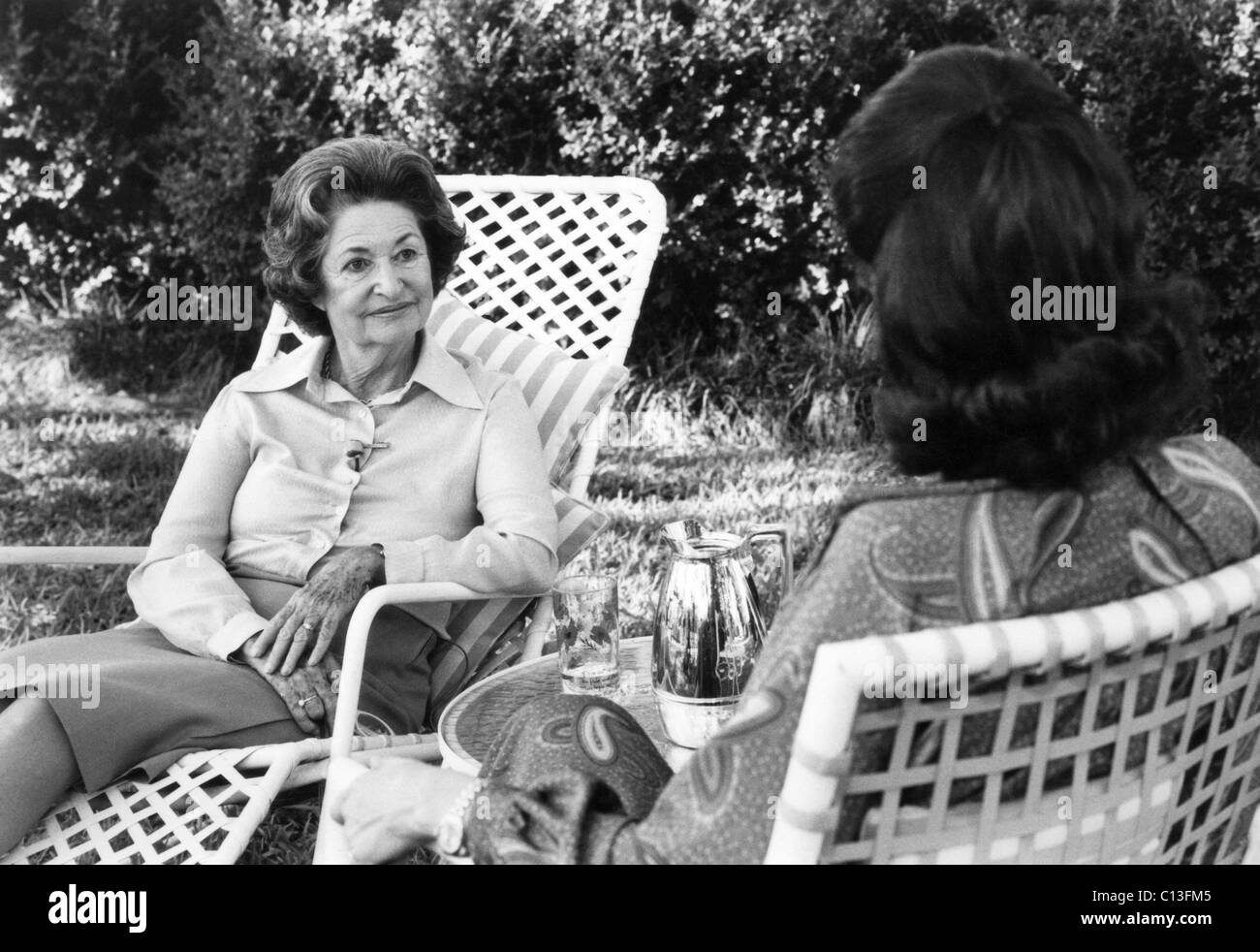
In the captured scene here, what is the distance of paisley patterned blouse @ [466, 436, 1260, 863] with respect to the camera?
4.51ft

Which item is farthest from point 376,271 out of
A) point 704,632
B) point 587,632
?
point 704,632

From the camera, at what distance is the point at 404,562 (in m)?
2.87

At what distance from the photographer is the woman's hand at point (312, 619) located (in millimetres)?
2793

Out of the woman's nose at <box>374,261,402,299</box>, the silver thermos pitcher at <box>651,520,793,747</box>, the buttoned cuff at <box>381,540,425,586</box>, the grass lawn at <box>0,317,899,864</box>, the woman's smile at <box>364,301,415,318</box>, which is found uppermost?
the woman's nose at <box>374,261,402,299</box>

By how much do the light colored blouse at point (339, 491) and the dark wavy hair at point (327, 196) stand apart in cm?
21

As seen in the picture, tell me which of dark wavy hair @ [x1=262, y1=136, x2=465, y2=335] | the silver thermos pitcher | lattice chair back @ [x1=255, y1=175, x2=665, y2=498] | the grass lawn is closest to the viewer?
the silver thermos pitcher

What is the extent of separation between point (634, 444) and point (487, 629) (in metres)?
2.71

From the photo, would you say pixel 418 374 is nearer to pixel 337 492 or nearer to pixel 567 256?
pixel 337 492

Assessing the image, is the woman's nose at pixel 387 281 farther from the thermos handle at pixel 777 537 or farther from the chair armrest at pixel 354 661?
the thermos handle at pixel 777 537

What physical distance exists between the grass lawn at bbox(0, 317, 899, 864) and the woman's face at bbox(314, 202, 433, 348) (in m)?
1.37

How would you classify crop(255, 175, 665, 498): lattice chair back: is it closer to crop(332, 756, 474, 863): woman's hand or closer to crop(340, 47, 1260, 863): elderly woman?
crop(332, 756, 474, 863): woman's hand

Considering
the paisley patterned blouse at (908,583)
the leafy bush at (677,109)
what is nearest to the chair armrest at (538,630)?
the paisley patterned blouse at (908,583)

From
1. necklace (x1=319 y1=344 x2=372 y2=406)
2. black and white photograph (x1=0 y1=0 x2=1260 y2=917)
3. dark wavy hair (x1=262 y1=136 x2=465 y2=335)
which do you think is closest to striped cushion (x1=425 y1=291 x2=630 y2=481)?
black and white photograph (x1=0 y1=0 x2=1260 y2=917)
